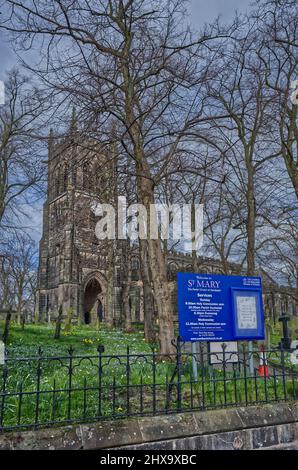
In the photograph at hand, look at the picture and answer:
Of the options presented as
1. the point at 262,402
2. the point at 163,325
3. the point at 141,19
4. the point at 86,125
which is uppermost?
the point at 141,19

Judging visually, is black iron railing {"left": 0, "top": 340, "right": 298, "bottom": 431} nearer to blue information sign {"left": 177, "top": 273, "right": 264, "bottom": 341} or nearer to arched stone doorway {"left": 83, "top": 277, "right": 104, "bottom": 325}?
blue information sign {"left": 177, "top": 273, "right": 264, "bottom": 341}

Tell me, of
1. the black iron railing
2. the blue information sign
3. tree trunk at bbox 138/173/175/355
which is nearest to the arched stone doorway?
tree trunk at bbox 138/173/175/355

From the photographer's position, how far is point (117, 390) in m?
6.96

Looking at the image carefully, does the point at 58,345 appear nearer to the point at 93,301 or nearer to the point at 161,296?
the point at 161,296

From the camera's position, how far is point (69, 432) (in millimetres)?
4367

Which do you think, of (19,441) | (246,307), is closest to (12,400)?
(19,441)

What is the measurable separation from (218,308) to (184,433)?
3162mm

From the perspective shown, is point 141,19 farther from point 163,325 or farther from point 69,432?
point 69,432

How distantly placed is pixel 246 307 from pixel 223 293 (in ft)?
2.11

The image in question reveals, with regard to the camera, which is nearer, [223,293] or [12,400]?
[12,400]

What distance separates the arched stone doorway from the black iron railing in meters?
43.2

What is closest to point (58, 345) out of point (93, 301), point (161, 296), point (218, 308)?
point (161, 296)
